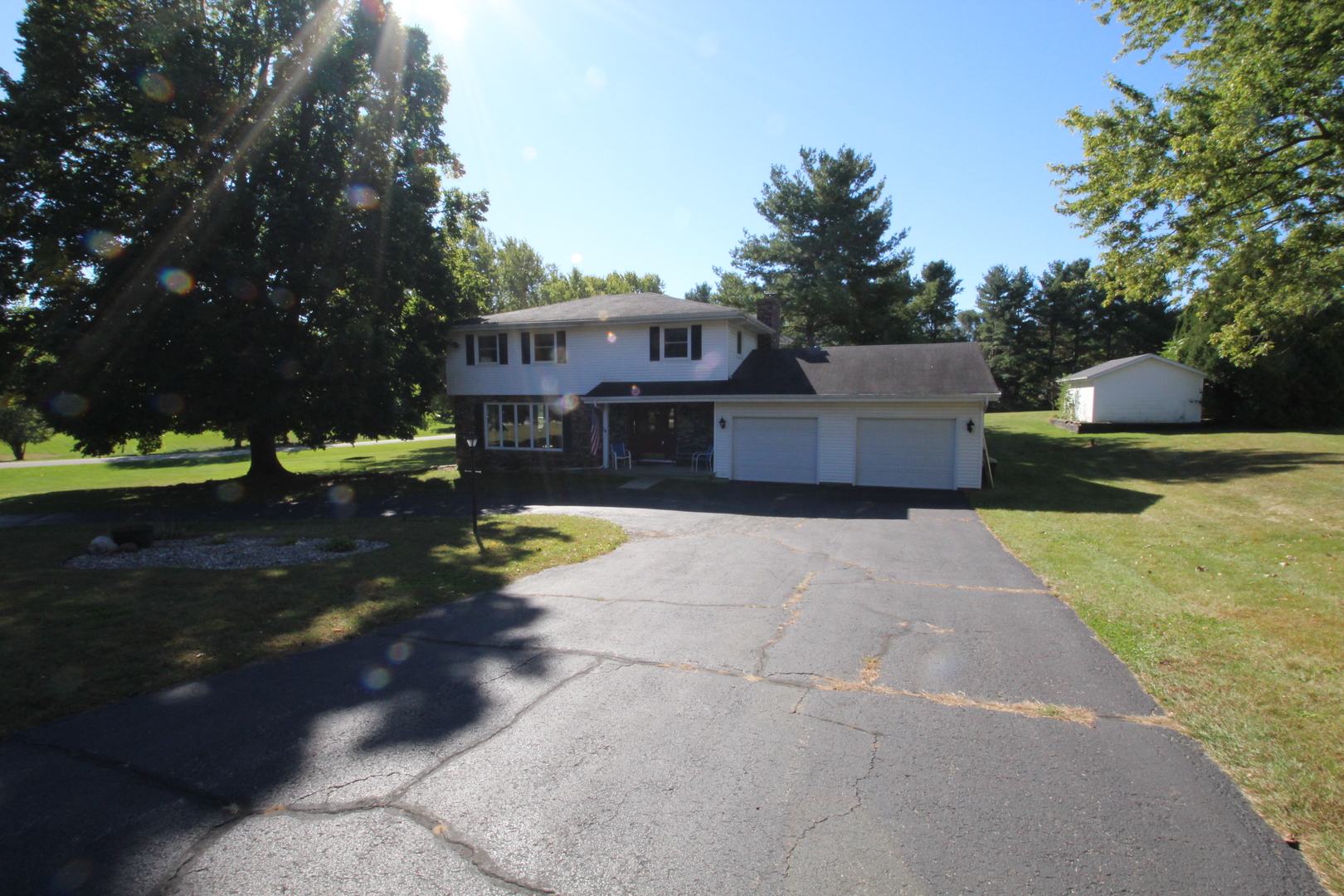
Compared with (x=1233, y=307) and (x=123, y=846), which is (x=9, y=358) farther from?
(x=1233, y=307)

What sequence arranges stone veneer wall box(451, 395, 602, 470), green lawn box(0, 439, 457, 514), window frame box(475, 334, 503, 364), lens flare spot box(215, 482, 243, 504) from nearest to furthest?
green lawn box(0, 439, 457, 514), lens flare spot box(215, 482, 243, 504), stone veneer wall box(451, 395, 602, 470), window frame box(475, 334, 503, 364)

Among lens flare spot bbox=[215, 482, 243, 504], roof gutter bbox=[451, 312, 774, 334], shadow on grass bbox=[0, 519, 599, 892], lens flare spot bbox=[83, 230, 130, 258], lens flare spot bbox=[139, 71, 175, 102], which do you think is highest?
lens flare spot bbox=[139, 71, 175, 102]

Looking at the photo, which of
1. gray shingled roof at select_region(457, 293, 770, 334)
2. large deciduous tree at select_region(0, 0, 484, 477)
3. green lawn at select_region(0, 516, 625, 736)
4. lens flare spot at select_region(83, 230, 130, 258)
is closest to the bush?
large deciduous tree at select_region(0, 0, 484, 477)

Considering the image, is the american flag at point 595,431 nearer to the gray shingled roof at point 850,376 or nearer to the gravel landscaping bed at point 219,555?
the gray shingled roof at point 850,376

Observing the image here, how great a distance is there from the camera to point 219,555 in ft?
30.8

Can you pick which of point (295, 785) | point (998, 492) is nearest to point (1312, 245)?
point (998, 492)

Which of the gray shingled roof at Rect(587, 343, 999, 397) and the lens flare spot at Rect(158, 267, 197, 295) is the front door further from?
the lens flare spot at Rect(158, 267, 197, 295)

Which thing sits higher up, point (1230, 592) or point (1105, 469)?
point (1105, 469)

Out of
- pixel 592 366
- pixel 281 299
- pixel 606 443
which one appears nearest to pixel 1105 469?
pixel 606 443

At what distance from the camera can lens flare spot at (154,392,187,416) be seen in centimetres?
1670

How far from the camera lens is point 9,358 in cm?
1681

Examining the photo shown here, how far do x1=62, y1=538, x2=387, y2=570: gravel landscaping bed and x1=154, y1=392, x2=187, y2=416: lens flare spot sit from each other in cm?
854

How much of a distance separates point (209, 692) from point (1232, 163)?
61.1 feet

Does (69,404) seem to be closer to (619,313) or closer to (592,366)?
(592,366)
